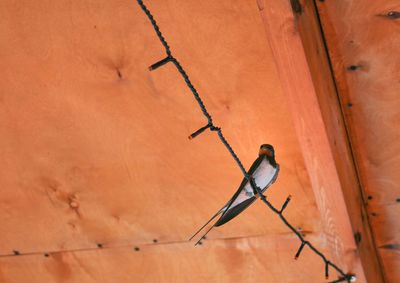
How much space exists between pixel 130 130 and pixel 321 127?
0.59 meters

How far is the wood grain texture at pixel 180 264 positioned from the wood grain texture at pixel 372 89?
9.1 inches

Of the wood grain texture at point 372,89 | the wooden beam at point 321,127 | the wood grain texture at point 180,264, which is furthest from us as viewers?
the wood grain texture at point 180,264

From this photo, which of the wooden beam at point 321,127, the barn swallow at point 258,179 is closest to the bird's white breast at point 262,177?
the barn swallow at point 258,179

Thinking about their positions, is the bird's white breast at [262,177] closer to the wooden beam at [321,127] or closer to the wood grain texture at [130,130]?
the wooden beam at [321,127]

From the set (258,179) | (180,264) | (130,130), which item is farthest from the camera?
(180,264)

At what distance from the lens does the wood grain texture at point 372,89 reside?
1.48 meters

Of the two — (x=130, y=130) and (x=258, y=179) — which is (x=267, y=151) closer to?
(x=258, y=179)

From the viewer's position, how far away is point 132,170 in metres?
1.81

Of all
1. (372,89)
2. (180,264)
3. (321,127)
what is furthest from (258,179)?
(180,264)

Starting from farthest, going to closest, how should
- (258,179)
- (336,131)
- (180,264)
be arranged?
(180,264), (336,131), (258,179)

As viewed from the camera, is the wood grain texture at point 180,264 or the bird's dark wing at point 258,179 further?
the wood grain texture at point 180,264

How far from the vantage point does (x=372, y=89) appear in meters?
1.57

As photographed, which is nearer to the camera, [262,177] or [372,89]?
[262,177]

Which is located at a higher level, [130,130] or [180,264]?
[130,130]
